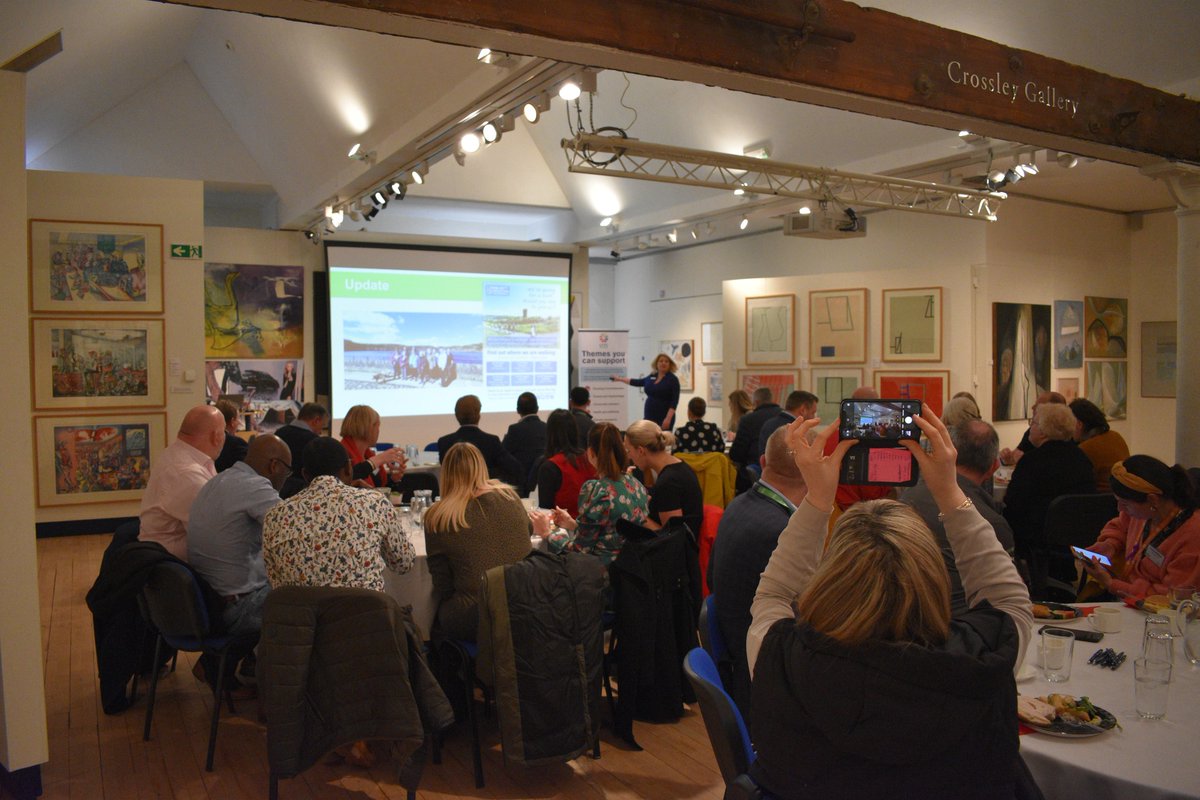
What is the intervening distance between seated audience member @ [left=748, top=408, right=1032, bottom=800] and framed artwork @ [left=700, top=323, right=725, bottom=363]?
10727mm

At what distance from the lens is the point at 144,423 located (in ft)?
27.5

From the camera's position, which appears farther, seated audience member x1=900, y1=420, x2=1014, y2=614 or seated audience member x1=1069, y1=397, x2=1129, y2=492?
seated audience member x1=1069, y1=397, x2=1129, y2=492

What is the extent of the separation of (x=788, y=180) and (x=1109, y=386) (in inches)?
194

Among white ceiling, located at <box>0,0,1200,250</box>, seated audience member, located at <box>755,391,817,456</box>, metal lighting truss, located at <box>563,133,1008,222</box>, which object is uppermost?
white ceiling, located at <box>0,0,1200,250</box>

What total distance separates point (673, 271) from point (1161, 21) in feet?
26.7

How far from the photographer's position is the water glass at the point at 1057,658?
8.10ft

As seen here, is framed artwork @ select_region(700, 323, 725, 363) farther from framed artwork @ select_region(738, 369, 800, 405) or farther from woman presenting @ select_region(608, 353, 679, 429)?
woman presenting @ select_region(608, 353, 679, 429)

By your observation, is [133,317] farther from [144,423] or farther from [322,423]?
[322,423]

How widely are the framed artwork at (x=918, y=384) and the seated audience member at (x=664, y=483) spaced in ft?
17.9

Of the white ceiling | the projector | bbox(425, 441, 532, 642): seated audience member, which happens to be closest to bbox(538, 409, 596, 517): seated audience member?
bbox(425, 441, 532, 642): seated audience member

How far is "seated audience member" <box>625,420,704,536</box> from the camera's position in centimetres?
439

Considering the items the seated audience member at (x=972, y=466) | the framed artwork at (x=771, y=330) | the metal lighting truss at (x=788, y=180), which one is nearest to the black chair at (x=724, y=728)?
the seated audience member at (x=972, y=466)

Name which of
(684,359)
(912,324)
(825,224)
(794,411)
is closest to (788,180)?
(825,224)

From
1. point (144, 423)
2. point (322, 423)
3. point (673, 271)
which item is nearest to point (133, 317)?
point (144, 423)
